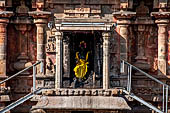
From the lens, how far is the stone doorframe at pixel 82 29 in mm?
18312

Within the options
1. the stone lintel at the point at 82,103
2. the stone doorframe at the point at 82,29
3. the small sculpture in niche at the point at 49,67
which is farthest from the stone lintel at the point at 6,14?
the stone lintel at the point at 82,103

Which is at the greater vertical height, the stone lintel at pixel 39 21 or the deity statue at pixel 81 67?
the stone lintel at pixel 39 21

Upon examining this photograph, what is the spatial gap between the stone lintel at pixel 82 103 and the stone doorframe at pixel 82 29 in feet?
2.31

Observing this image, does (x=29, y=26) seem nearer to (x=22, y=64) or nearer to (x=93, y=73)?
(x=22, y=64)

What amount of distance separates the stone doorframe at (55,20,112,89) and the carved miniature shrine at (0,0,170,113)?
1.87 ft

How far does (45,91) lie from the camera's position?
60.3ft

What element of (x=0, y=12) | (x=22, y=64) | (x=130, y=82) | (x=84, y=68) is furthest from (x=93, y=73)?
(x=0, y=12)

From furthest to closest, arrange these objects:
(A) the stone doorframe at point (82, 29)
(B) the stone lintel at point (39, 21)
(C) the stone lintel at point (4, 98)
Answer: (B) the stone lintel at point (39, 21) < (C) the stone lintel at point (4, 98) < (A) the stone doorframe at point (82, 29)

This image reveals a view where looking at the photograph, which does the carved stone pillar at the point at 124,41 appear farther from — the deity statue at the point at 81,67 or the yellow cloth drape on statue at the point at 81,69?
the yellow cloth drape on statue at the point at 81,69

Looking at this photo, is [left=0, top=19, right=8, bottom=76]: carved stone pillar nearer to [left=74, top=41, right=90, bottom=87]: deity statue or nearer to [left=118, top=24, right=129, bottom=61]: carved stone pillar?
[left=74, top=41, right=90, bottom=87]: deity statue

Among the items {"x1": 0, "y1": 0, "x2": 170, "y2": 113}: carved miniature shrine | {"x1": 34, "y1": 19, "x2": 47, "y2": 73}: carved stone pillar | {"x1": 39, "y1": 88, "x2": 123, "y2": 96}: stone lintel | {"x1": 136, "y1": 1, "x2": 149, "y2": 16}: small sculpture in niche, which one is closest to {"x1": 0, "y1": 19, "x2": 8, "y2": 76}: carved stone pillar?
{"x1": 0, "y1": 0, "x2": 170, "y2": 113}: carved miniature shrine

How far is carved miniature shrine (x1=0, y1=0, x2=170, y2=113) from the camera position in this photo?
65.0 ft

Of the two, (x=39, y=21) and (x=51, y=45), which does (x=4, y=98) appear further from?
(x=39, y=21)

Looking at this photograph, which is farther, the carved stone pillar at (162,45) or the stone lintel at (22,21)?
the stone lintel at (22,21)
